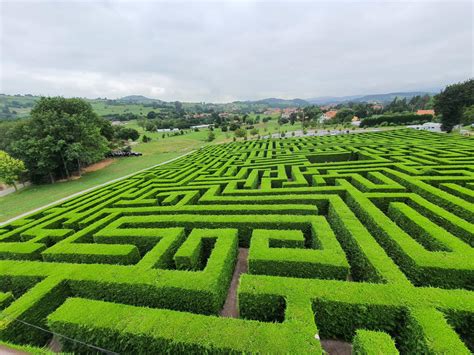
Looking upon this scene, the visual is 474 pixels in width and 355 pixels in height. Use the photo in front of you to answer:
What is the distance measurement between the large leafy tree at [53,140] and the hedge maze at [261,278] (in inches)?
901

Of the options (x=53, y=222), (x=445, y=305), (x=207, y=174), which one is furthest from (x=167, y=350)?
(x=207, y=174)

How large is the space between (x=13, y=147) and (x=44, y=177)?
22.4 ft

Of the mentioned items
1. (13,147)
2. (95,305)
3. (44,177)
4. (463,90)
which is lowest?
(44,177)

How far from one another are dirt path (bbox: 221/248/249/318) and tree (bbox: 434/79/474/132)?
56456mm

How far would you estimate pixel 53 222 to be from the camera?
12.6 m

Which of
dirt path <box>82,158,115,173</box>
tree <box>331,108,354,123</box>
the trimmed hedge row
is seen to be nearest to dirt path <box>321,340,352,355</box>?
dirt path <box>82,158,115,173</box>

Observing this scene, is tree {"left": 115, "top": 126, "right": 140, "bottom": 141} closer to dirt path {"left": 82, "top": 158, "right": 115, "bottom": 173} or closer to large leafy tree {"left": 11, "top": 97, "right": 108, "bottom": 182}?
dirt path {"left": 82, "top": 158, "right": 115, "bottom": 173}

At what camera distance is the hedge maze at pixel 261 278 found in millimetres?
4980

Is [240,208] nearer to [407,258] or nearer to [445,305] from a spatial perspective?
[407,258]

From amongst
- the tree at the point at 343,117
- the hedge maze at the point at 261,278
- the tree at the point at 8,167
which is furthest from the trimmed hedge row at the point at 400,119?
the tree at the point at 8,167

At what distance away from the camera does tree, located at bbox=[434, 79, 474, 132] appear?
41.0 meters

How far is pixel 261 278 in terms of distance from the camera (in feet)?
21.0

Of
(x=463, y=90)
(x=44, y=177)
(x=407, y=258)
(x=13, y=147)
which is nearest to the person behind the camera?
(x=407, y=258)

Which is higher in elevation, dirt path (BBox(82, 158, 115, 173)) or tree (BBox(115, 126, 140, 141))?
tree (BBox(115, 126, 140, 141))
